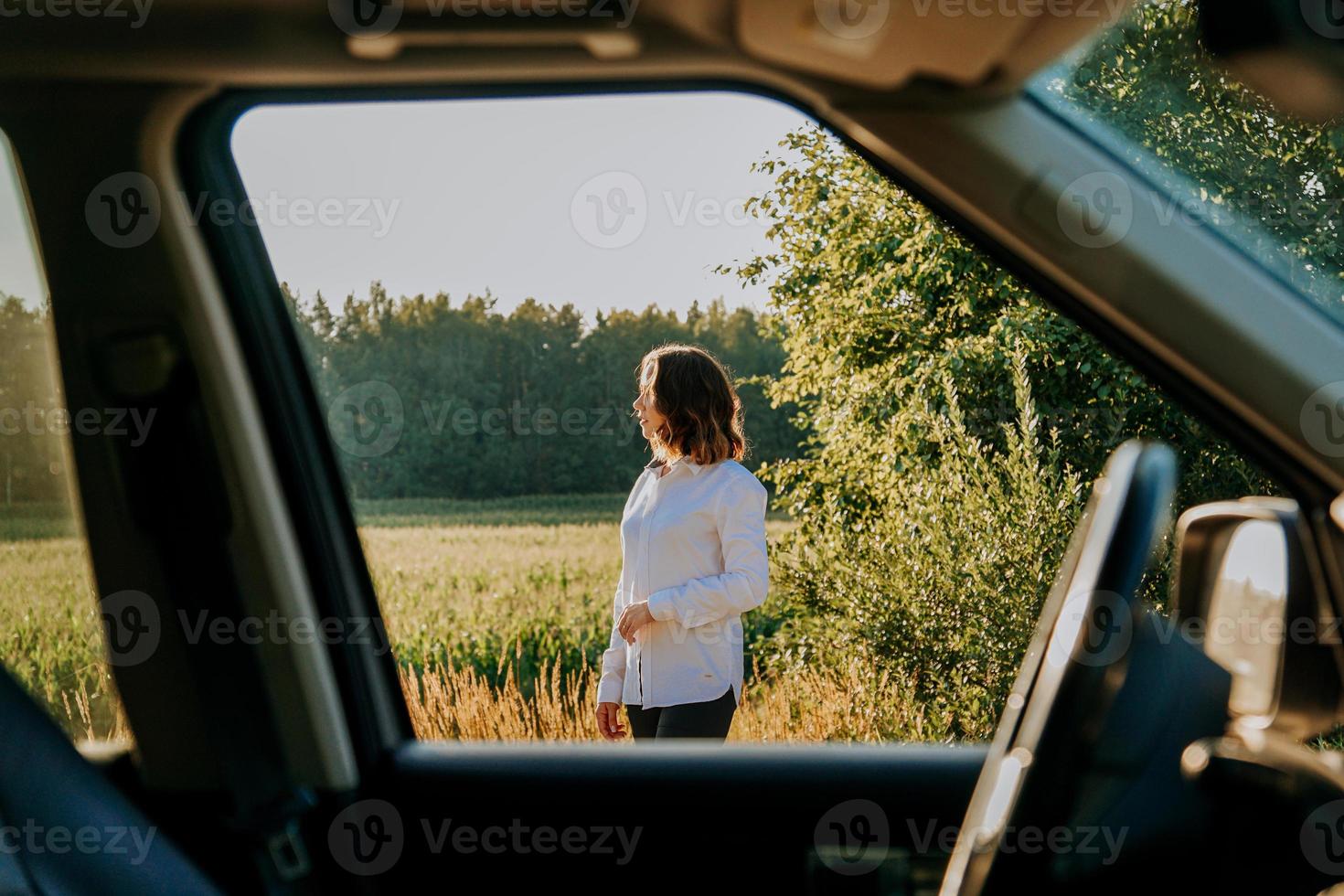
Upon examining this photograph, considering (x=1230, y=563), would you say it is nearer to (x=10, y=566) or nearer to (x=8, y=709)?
(x=8, y=709)

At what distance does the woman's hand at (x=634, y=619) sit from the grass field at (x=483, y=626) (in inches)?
25.4

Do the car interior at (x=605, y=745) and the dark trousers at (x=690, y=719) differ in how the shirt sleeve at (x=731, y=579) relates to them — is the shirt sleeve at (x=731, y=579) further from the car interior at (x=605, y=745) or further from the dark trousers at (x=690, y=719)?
the car interior at (x=605, y=745)

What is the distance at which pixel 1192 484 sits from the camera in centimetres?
228

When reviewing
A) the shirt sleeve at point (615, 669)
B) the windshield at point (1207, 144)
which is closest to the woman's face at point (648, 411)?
the shirt sleeve at point (615, 669)

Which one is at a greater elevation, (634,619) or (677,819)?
(634,619)

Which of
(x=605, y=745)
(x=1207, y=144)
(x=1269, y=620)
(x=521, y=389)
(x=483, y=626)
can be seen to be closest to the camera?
(x=1269, y=620)

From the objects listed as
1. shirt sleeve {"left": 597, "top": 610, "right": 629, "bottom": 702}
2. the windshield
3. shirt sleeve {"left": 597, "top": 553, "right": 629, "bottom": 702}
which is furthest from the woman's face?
the windshield

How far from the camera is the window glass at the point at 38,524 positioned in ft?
5.30

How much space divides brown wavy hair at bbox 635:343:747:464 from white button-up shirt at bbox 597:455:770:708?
52mm

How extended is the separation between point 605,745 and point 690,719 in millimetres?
1179

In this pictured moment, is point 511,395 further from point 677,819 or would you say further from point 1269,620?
point 1269,620

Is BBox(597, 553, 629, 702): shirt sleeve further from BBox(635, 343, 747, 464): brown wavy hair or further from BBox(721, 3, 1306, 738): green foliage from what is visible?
BBox(721, 3, 1306, 738): green foliage

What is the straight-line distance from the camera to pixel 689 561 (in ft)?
10.3

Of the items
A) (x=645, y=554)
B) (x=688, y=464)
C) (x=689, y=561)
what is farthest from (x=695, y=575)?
(x=688, y=464)
